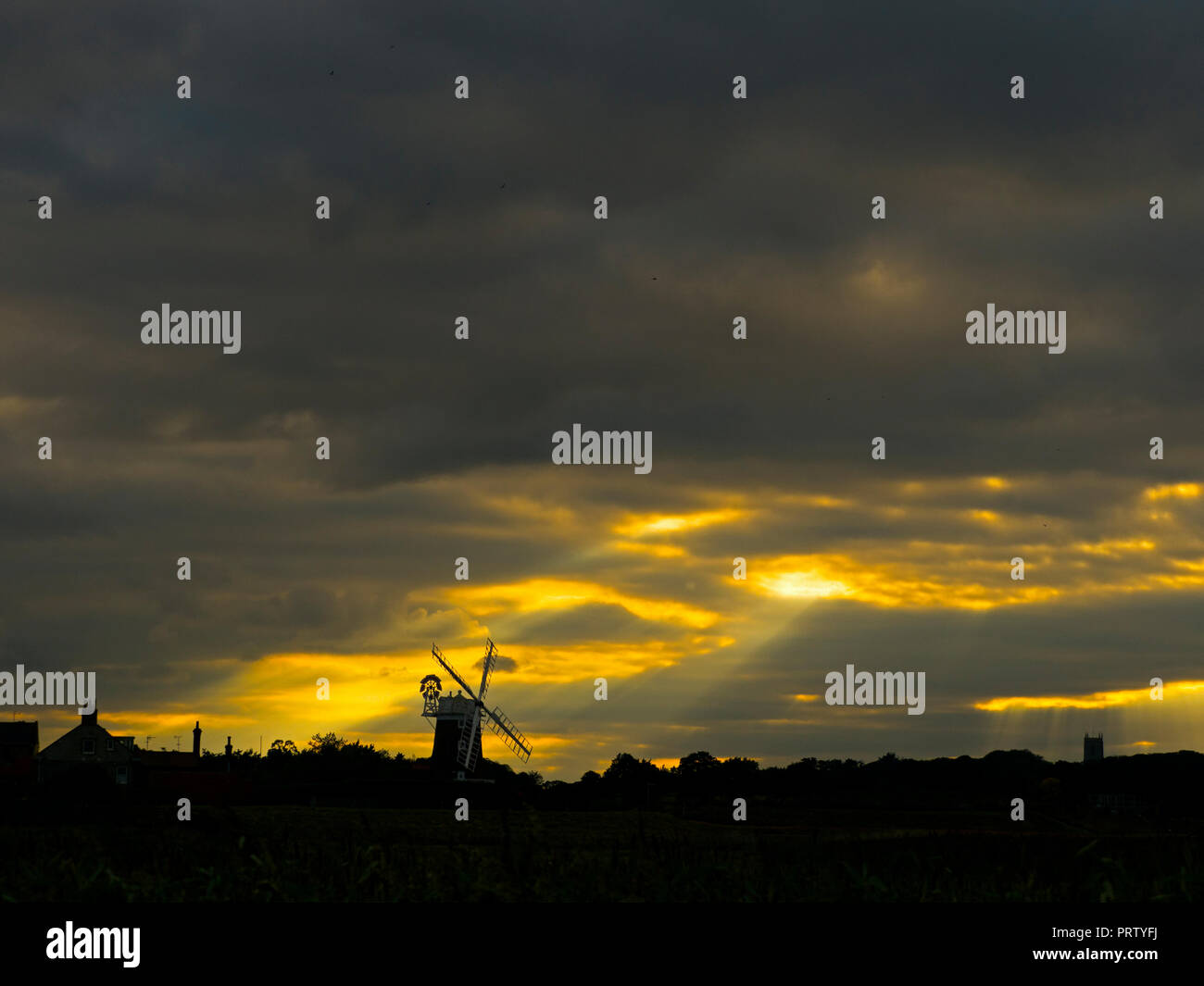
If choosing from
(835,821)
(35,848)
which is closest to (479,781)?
(835,821)

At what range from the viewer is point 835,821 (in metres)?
53.4

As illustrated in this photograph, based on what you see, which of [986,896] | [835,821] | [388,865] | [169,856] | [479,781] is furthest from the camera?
[479,781]

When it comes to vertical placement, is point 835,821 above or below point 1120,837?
below

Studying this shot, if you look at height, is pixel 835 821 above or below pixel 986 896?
below

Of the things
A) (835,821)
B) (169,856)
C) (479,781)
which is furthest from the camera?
(479,781)
